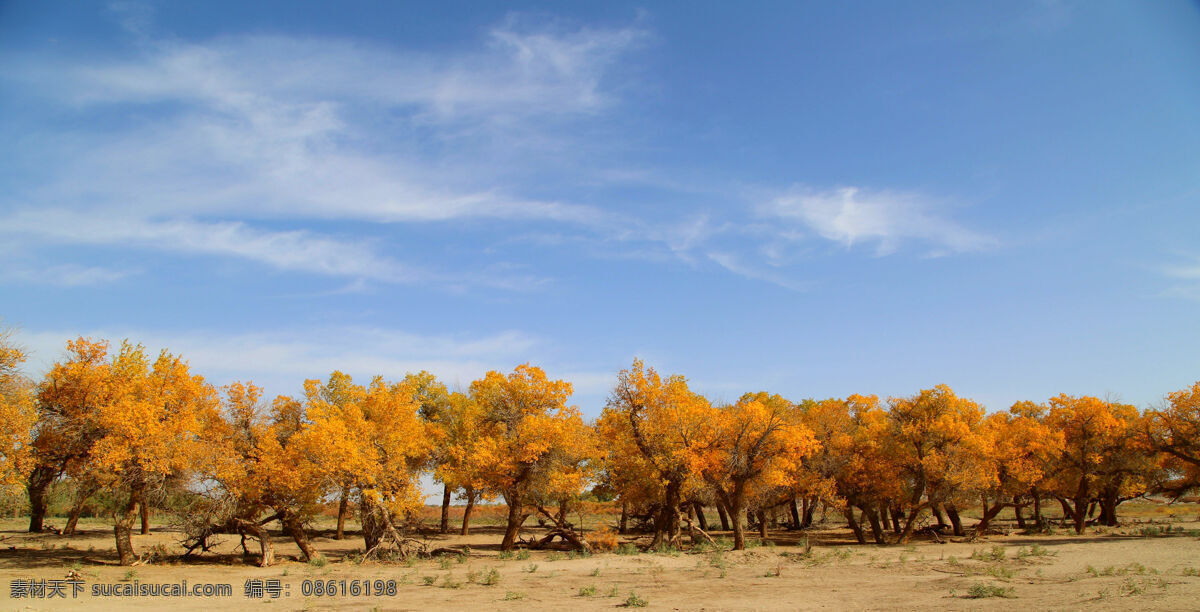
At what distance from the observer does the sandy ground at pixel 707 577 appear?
17047 millimetres

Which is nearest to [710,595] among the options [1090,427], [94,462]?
[94,462]

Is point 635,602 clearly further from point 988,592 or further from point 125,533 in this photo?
point 125,533

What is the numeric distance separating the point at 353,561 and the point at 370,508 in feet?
7.53

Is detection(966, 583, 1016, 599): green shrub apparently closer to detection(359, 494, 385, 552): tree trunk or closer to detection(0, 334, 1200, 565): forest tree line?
detection(0, 334, 1200, 565): forest tree line

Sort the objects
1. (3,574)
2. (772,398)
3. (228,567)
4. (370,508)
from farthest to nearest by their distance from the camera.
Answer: (772,398) → (370,508) → (228,567) → (3,574)

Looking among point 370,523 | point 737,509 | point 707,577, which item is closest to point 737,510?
point 737,509

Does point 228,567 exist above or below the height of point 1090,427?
below

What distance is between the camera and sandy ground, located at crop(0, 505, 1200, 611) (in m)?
17.0

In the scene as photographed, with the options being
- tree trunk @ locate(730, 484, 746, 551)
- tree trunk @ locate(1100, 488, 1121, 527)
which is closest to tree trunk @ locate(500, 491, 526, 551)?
tree trunk @ locate(730, 484, 746, 551)

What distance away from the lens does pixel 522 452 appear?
3164cm

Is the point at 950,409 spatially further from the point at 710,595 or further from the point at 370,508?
the point at 370,508

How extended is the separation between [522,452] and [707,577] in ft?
38.8

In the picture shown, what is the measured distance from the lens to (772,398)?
178 ft

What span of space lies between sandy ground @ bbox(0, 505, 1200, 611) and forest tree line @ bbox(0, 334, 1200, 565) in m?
2.49
